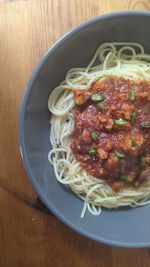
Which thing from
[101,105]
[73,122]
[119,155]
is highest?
[101,105]

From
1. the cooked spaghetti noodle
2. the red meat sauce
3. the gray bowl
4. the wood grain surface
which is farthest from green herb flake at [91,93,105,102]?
the wood grain surface

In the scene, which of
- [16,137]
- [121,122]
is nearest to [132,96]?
[121,122]

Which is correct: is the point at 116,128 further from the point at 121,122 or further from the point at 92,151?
the point at 92,151

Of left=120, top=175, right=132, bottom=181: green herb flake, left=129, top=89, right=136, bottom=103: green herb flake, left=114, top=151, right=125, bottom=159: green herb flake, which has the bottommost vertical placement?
left=120, top=175, right=132, bottom=181: green herb flake

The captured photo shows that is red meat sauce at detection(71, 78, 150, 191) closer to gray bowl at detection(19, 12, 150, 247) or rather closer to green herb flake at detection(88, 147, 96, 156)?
green herb flake at detection(88, 147, 96, 156)

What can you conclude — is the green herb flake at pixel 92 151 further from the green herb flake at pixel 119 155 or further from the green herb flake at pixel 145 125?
the green herb flake at pixel 145 125
